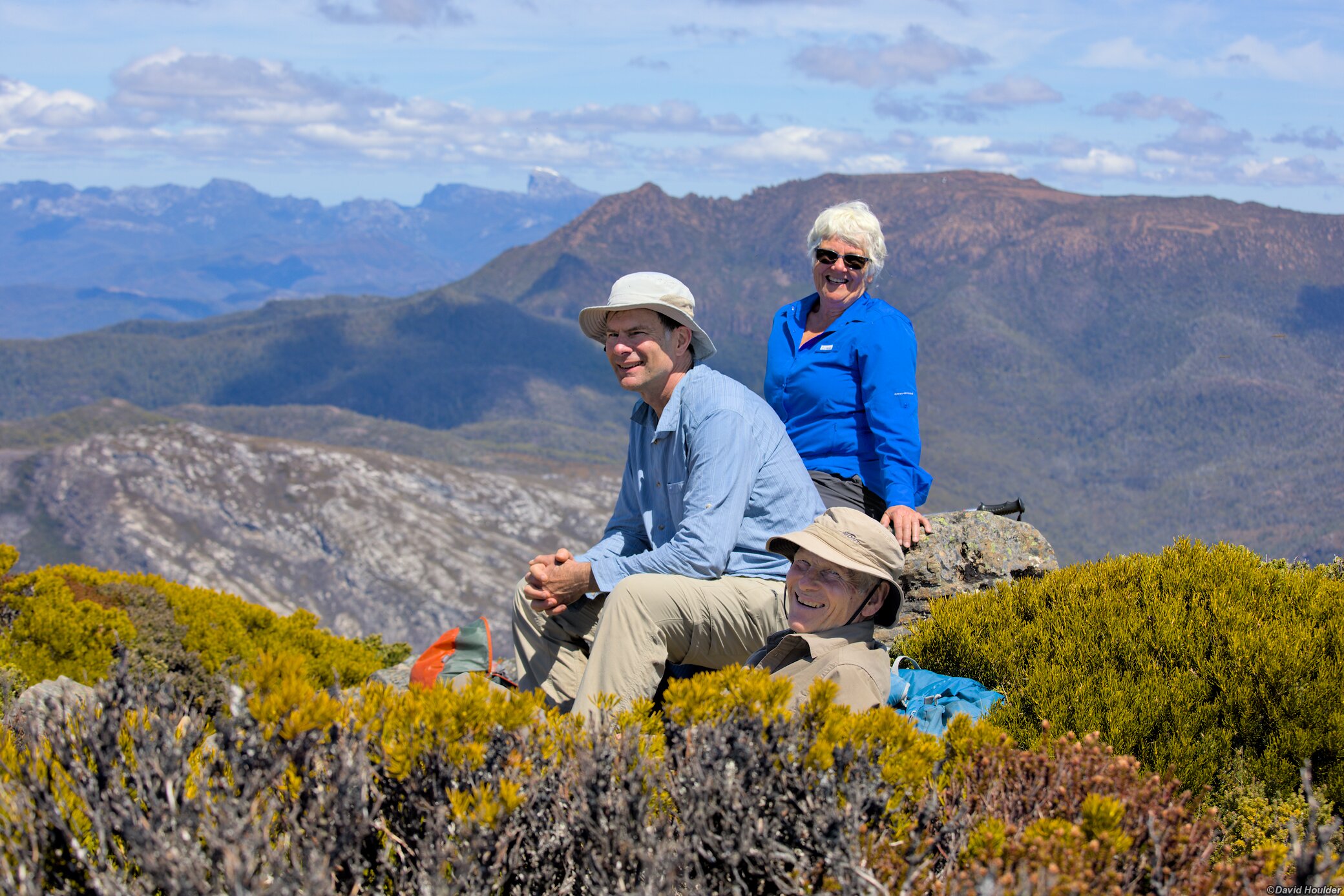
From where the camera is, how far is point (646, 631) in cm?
534

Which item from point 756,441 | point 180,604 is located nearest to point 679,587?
point 756,441


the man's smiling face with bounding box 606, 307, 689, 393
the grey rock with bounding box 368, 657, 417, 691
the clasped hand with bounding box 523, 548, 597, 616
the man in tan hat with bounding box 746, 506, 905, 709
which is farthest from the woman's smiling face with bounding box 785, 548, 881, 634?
the grey rock with bounding box 368, 657, 417, 691

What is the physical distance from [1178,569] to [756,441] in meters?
3.55

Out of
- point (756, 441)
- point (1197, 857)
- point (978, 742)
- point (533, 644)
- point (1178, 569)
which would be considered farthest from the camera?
point (1178, 569)

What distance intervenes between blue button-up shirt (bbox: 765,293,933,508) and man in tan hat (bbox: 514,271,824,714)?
4.48 feet

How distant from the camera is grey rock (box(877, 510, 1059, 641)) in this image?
30.8 feet

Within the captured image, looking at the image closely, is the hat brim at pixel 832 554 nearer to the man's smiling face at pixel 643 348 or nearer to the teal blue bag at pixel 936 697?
the teal blue bag at pixel 936 697

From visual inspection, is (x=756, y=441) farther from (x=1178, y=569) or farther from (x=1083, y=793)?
(x=1178, y=569)

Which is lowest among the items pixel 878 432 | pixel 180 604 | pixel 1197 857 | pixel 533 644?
pixel 180 604

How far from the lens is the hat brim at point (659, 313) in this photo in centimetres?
608

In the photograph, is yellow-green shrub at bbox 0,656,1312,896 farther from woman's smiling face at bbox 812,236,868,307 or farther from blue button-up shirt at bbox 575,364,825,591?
woman's smiling face at bbox 812,236,868,307

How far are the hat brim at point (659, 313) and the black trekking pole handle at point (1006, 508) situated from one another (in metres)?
4.23

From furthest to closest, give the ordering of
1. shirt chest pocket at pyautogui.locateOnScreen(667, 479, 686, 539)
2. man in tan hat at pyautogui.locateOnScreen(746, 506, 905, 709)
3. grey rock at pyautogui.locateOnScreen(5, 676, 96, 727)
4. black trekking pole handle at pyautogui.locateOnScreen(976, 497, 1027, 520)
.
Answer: black trekking pole handle at pyautogui.locateOnScreen(976, 497, 1027, 520)
shirt chest pocket at pyautogui.locateOnScreen(667, 479, 686, 539)
man in tan hat at pyautogui.locateOnScreen(746, 506, 905, 709)
grey rock at pyautogui.locateOnScreen(5, 676, 96, 727)

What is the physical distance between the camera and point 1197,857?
3477 millimetres
